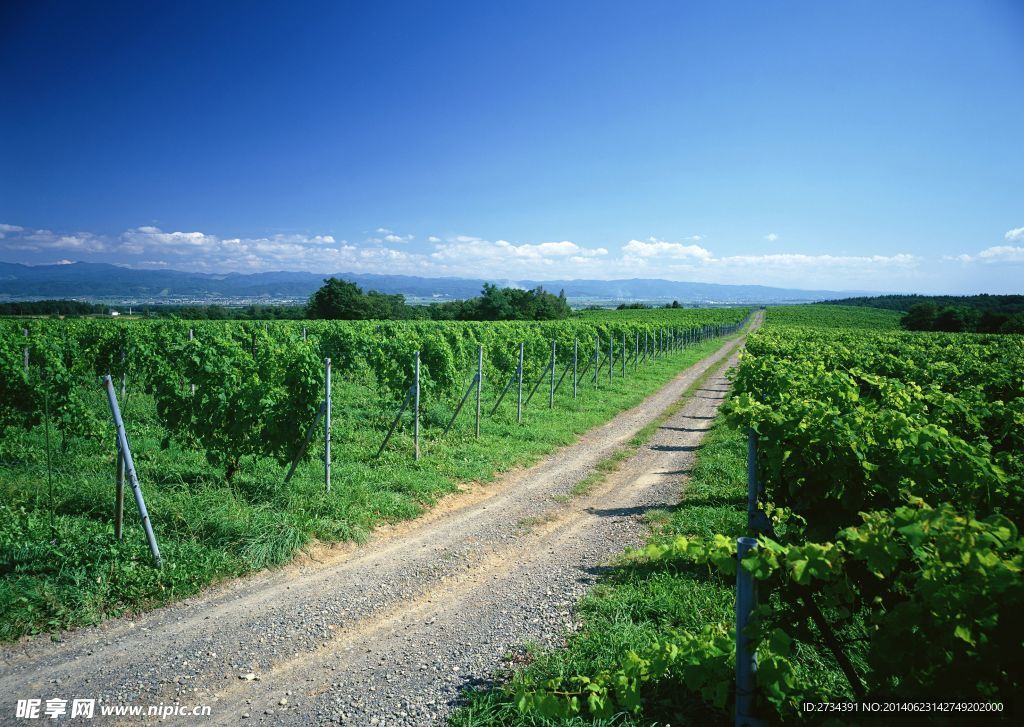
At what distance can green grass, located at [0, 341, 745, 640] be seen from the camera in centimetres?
480

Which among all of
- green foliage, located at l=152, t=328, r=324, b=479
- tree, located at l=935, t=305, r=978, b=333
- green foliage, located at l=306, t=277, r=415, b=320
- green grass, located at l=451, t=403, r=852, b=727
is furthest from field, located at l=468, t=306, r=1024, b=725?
tree, located at l=935, t=305, r=978, b=333

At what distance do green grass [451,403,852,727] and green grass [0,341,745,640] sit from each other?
3.26 meters

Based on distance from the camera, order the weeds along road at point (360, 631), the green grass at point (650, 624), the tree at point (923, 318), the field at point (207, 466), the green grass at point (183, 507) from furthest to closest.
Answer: the tree at point (923, 318), the field at point (207, 466), the green grass at point (183, 507), the weeds along road at point (360, 631), the green grass at point (650, 624)

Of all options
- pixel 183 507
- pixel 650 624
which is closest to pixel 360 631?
pixel 650 624

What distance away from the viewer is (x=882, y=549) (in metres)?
2.14

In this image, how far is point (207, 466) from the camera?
7.98 meters

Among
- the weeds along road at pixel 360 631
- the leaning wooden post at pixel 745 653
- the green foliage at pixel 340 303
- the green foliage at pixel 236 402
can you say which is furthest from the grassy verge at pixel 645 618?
the green foliage at pixel 340 303

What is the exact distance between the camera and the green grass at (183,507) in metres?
4.80

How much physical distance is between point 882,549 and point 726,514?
5.45 m

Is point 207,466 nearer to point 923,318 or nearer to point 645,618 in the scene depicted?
point 645,618

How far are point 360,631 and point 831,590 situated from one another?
13.0 feet

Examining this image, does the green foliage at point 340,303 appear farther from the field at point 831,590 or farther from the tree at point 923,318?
the tree at point 923,318

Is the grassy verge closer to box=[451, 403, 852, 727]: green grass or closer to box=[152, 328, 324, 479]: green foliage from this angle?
box=[451, 403, 852, 727]: green grass

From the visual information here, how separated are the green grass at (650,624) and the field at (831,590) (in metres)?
0.02
